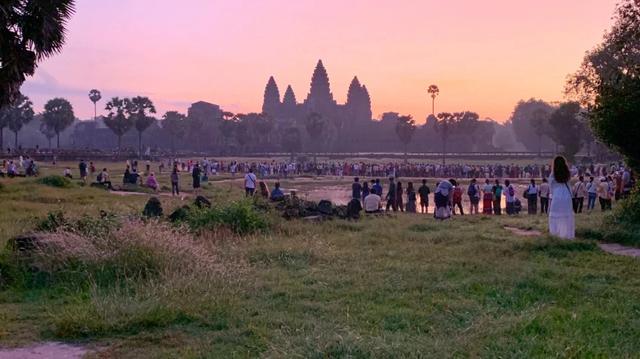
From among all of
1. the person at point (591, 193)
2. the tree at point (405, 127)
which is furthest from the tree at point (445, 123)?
the person at point (591, 193)

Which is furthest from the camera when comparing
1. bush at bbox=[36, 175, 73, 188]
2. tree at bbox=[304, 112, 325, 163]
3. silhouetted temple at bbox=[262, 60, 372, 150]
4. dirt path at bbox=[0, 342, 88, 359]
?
silhouetted temple at bbox=[262, 60, 372, 150]

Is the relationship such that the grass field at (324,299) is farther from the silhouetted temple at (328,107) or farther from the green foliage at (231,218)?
the silhouetted temple at (328,107)

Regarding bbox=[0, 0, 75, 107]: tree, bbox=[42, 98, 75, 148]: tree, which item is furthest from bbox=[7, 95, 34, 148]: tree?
bbox=[0, 0, 75, 107]: tree

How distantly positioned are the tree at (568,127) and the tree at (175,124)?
1946 inches

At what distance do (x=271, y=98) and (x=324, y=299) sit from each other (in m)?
104

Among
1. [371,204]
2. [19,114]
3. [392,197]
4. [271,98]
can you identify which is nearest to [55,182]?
[392,197]

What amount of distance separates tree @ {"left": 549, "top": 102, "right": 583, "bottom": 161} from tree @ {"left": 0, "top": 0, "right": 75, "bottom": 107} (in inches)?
1633

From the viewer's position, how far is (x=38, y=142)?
117938 mm

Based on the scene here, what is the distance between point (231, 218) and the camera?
1223cm

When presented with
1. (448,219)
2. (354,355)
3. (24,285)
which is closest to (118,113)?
(448,219)

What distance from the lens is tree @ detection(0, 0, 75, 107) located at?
11492 mm

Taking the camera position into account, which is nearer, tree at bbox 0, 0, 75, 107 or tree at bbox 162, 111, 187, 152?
tree at bbox 0, 0, 75, 107

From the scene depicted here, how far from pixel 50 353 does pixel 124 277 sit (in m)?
2.18

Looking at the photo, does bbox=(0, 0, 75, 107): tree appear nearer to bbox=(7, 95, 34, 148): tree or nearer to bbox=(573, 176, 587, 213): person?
bbox=(573, 176, 587, 213): person
